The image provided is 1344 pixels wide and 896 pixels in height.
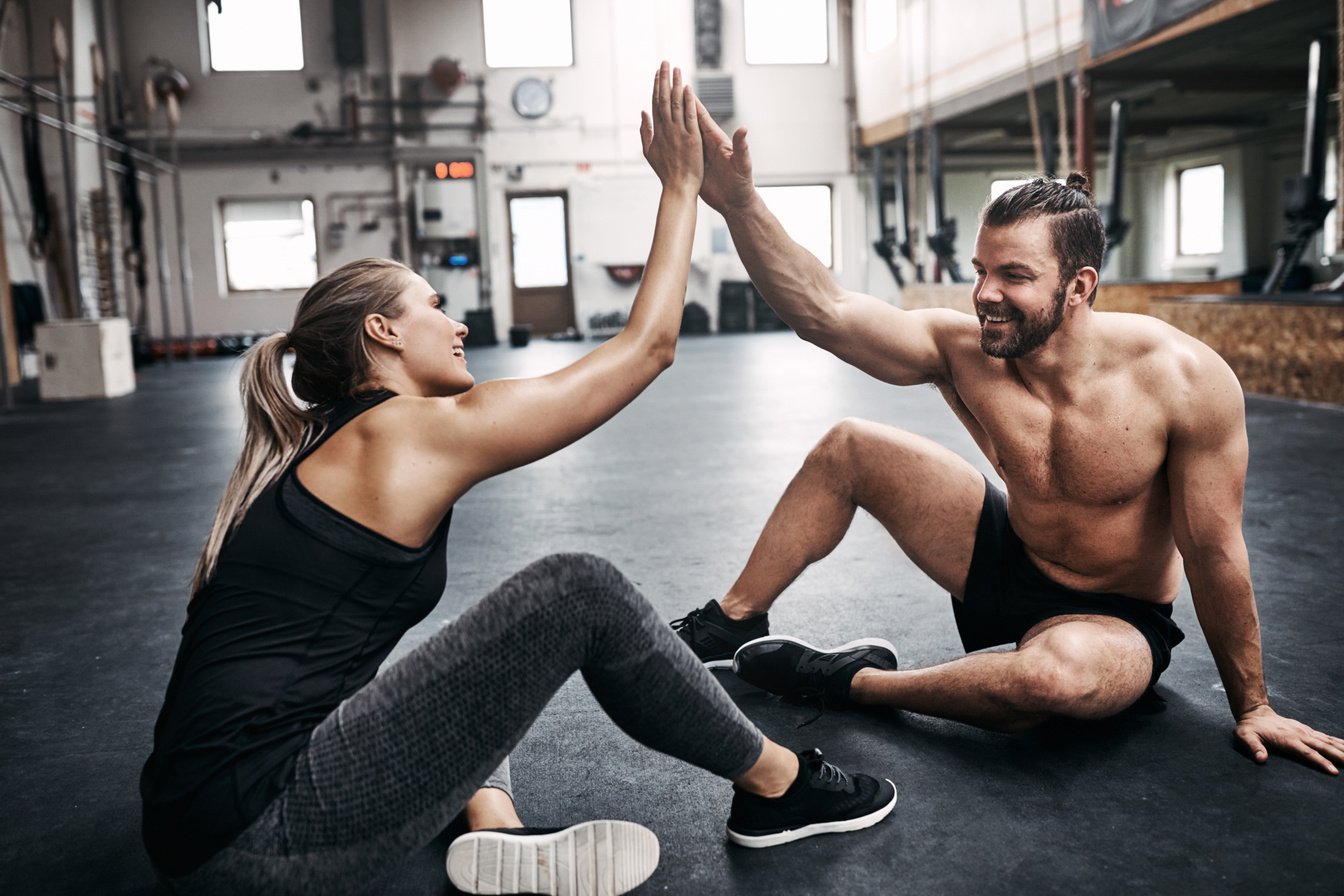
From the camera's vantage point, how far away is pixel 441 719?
1199 mm

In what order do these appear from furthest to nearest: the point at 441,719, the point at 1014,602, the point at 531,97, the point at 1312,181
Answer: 1. the point at 531,97
2. the point at 1312,181
3. the point at 1014,602
4. the point at 441,719

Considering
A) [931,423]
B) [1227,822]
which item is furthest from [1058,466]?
[931,423]

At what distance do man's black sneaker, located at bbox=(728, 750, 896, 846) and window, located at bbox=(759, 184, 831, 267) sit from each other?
48.1ft

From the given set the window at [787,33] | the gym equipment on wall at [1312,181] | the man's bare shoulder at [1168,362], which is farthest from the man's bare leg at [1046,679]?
the window at [787,33]

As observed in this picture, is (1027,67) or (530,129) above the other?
(530,129)

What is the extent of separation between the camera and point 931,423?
5.91 metres

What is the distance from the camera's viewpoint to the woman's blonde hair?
136 centimetres

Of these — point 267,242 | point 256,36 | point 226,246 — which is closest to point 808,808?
point 267,242

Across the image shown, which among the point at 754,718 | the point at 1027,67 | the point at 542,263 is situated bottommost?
the point at 754,718

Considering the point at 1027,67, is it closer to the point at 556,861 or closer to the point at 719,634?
the point at 719,634

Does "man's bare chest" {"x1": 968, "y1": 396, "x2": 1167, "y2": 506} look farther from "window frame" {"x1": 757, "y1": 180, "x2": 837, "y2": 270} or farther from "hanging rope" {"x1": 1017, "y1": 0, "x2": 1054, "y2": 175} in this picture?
"window frame" {"x1": 757, "y1": 180, "x2": 837, "y2": 270}

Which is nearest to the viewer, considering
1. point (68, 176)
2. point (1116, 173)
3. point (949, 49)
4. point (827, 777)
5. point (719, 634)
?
point (827, 777)

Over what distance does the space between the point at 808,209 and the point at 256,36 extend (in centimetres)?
787

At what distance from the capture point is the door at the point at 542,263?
50.0 ft
